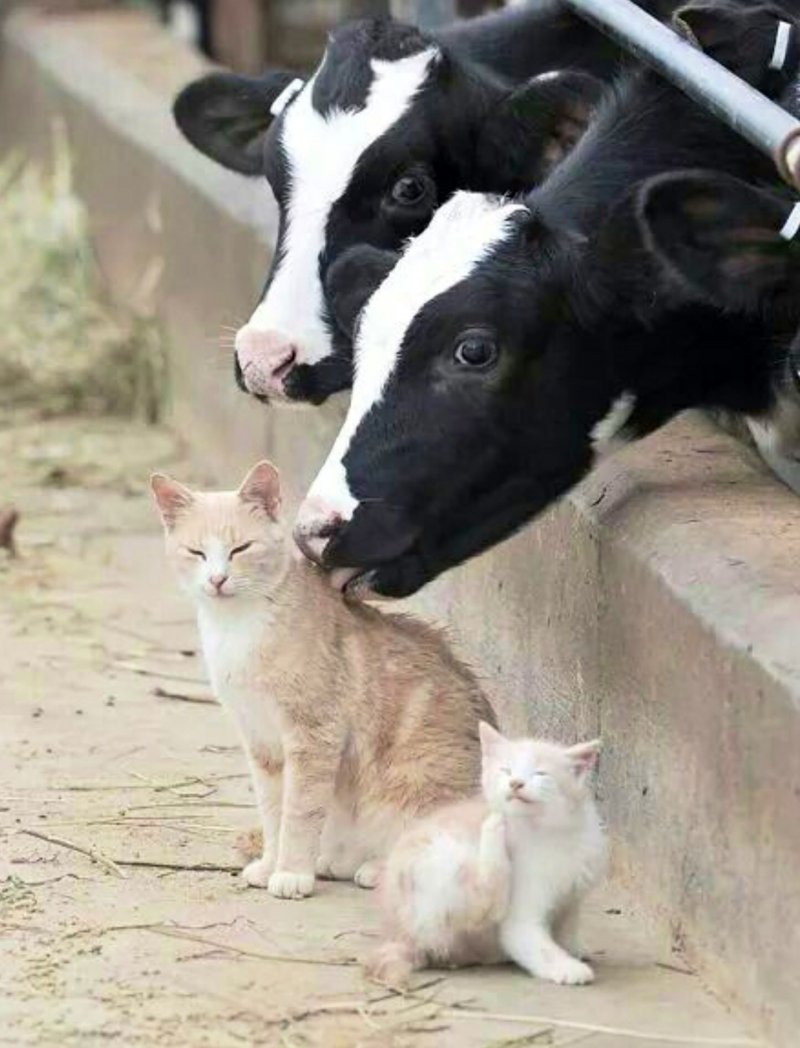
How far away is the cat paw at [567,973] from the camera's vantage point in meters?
4.80

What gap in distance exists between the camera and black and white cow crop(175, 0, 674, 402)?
20.2ft

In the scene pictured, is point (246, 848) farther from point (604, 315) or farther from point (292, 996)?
point (604, 315)

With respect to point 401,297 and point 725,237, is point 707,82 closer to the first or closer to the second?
point 725,237

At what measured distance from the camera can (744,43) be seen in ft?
20.0

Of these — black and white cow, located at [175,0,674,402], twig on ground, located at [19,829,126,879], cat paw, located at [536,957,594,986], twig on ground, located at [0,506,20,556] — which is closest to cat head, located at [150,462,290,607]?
twig on ground, located at [19,829,126,879]

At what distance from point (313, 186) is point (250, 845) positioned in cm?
151

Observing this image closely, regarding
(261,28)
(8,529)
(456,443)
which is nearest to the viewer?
(456,443)

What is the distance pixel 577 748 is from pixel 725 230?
3.47ft

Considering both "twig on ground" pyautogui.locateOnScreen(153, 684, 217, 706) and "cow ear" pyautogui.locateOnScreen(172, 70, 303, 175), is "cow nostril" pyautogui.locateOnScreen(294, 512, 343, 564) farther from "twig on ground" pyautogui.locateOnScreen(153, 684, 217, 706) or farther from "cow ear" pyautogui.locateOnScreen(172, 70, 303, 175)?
"cow ear" pyautogui.locateOnScreen(172, 70, 303, 175)

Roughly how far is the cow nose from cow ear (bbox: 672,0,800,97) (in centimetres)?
141

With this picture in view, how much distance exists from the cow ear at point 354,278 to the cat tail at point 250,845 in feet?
3.44

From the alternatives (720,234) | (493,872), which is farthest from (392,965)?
(720,234)

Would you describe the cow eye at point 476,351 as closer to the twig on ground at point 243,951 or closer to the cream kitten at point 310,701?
the cream kitten at point 310,701

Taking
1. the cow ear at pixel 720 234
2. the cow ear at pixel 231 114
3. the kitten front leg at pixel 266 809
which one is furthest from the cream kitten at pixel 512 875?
the cow ear at pixel 231 114
